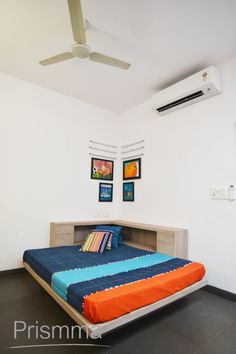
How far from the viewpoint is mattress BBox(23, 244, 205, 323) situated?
1.47 metres

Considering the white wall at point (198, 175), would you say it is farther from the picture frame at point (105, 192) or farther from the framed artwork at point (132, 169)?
the picture frame at point (105, 192)

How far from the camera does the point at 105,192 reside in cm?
395

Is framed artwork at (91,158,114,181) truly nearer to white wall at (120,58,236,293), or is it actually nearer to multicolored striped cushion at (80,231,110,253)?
white wall at (120,58,236,293)

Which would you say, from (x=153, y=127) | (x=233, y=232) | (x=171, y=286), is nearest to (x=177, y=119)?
(x=153, y=127)

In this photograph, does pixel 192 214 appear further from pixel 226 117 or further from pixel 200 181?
pixel 226 117

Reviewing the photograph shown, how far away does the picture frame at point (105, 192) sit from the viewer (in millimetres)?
3882

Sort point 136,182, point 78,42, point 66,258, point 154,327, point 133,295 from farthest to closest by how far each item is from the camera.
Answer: point 136,182, point 66,258, point 78,42, point 154,327, point 133,295

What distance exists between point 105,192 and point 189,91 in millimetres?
2227

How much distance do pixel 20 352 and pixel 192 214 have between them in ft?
7.45

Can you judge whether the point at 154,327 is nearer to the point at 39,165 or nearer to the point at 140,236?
the point at 140,236

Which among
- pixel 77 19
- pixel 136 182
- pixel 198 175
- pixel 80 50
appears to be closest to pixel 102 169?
pixel 136 182

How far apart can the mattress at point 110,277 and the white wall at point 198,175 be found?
457 mm

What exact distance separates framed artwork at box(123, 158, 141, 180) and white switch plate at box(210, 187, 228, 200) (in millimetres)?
1405

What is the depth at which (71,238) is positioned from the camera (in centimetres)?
321
